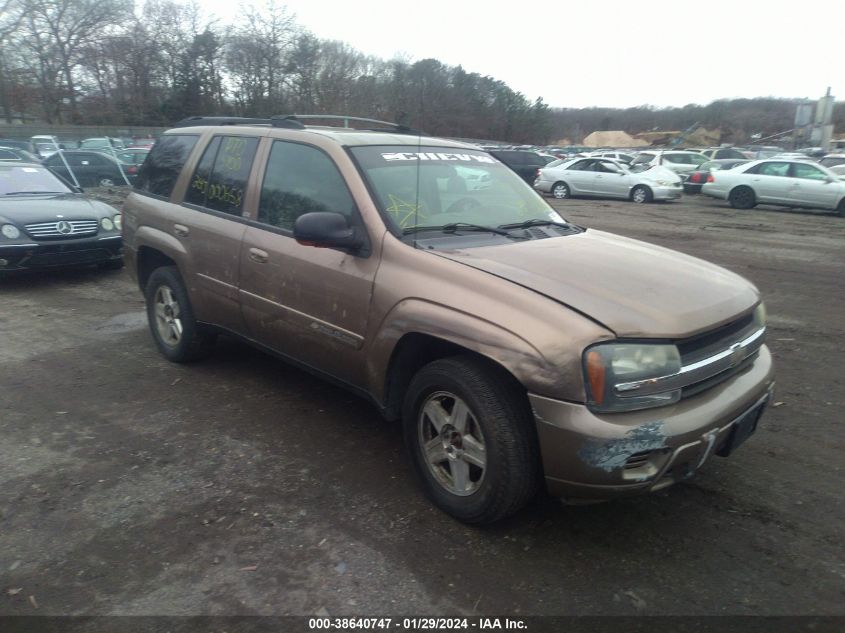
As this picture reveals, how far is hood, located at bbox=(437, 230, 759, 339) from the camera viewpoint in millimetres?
2764

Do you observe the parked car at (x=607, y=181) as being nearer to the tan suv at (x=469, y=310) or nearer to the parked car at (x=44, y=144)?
the parked car at (x=44, y=144)

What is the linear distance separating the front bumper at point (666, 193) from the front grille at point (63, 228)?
17.1m

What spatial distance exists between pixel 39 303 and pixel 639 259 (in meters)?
6.63

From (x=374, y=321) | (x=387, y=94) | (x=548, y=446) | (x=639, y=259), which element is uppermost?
(x=387, y=94)

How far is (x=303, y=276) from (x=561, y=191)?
19561mm

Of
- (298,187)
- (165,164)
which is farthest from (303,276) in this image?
(165,164)

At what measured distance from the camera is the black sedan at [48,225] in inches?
299

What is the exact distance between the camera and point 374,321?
339 centimetres

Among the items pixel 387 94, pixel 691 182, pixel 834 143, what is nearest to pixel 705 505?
pixel 387 94

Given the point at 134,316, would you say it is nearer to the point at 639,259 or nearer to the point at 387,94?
the point at 387,94

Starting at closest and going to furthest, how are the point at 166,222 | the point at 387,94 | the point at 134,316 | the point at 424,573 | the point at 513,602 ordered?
the point at 513,602 → the point at 424,573 → the point at 166,222 → the point at 387,94 → the point at 134,316

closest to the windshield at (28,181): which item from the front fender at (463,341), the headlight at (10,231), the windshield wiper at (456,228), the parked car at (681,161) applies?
the headlight at (10,231)

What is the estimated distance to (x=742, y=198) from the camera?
19.3m

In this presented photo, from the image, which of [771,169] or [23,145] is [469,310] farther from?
[23,145]
